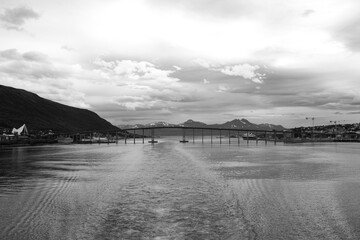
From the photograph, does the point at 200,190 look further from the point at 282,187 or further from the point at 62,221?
the point at 62,221

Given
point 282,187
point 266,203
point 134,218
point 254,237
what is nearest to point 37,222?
point 134,218

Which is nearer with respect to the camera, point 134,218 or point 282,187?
point 134,218

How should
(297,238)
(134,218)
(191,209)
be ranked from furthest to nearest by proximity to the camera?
(191,209), (134,218), (297,238)

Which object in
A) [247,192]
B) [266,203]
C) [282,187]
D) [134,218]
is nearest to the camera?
[134,218]

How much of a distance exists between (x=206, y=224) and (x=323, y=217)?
771 cm

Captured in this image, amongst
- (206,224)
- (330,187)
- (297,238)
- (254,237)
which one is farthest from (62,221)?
(330,187)

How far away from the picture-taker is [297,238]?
1691 cm

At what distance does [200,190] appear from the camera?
32.5 m

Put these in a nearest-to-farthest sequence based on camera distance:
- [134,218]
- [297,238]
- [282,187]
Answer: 1. [297,238]
2. [134,218]
3. [282,187]

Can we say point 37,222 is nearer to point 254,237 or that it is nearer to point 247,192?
point 254,237

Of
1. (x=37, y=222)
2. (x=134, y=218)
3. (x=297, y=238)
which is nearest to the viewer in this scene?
→ (x=297, y=238)

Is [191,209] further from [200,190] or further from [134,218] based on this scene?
[200,190]

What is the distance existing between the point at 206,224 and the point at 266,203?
7955 millimetres

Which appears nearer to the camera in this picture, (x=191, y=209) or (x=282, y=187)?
(x=191, y=209)
